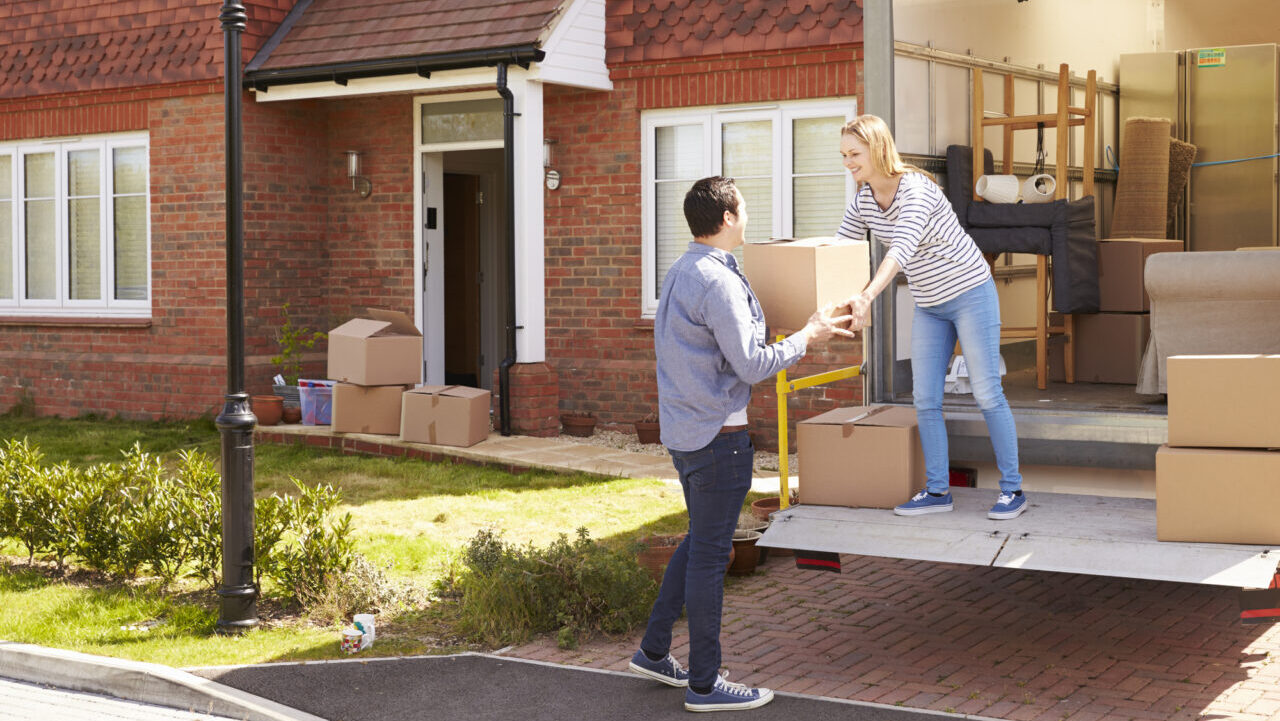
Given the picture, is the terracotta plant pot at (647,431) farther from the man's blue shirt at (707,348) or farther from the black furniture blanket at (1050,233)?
the man's blue shirt at (707,348)

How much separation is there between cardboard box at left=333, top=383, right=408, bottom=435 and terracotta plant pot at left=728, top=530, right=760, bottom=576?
4.94 meters

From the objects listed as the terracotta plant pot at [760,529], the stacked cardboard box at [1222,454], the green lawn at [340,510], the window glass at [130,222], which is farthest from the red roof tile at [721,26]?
the stacked cardboard box at [1222,454]

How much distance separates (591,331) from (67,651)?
6.87 meters

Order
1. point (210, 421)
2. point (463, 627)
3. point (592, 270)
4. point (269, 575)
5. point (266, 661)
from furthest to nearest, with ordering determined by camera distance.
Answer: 1. point (210, 421)
2. point (592, 270)
3. point (269, 575)
4. point (463, 627)
5. point (266, 661)

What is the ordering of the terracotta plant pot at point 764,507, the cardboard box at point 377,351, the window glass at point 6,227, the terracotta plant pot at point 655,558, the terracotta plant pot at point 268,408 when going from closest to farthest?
the terracotta plant pot at point 655,558 < the terracotta plant pot at point 764,507 < the cardboard box at point 377,351 < the terracotta plant pot at point 268,408 < the window glass at point 6,227

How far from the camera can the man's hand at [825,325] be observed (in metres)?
5.12

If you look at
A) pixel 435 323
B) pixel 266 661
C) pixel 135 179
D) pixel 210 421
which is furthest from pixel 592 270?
pixel 266 661

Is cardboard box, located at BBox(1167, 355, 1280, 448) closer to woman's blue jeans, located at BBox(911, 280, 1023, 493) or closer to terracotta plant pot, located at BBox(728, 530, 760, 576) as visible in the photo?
woman's blue jeans, located at BBox(911, 280, 1023, 493)

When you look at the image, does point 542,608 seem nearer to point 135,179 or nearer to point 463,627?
point 463,627

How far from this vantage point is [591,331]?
40.9 ft

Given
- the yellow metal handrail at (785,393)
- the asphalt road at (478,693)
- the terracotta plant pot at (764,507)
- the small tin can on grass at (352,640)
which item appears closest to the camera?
the asphalt road at (478,693)

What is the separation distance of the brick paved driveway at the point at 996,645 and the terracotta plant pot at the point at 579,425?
473 cm

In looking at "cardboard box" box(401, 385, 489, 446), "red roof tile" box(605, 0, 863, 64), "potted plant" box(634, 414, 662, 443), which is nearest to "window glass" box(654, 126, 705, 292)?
"red roof tile" box(605, 0, 863, 64)

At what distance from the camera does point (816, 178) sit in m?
11.5
